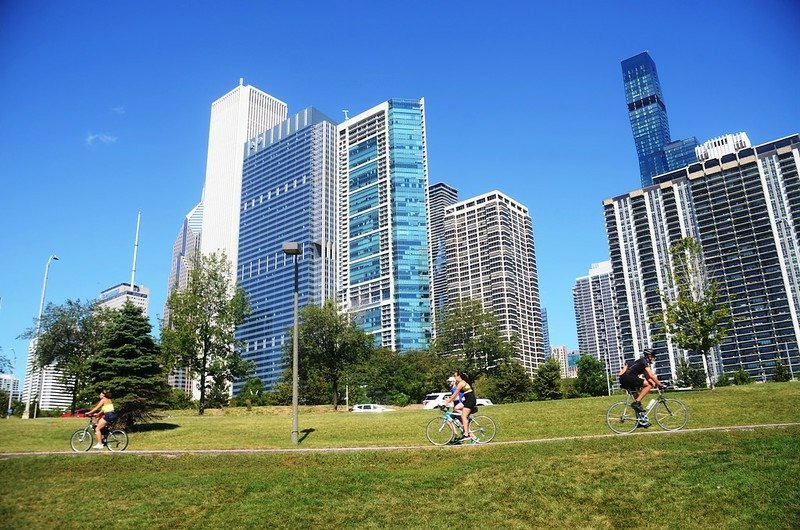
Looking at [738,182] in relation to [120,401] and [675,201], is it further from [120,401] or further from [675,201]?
[120,401]

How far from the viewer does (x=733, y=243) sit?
16375cm

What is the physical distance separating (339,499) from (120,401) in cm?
1780

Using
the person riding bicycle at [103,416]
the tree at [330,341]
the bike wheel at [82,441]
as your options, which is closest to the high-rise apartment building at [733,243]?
the tree at [330,341]

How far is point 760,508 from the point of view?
957 cm

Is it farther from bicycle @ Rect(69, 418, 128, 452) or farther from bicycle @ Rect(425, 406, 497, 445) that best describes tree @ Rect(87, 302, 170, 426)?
bicycle @ Rect(425, 406, 497, 445)

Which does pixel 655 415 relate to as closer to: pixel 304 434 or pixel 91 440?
pixel 304 434

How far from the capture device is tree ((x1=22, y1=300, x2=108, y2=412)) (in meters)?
50.0

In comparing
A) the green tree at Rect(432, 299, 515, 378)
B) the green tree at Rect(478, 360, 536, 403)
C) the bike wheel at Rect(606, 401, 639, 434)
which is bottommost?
the bike wheel at Rect(606, 401, 639, 434)

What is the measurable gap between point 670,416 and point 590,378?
70610mm

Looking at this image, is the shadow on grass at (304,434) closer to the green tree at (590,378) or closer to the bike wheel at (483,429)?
the bike wheel at (483,429)

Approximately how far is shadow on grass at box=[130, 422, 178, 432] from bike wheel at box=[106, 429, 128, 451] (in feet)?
25.2

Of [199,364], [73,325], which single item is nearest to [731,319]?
[199,364]

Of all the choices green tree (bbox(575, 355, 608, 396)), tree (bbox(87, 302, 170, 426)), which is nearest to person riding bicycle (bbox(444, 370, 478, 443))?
tree (bbox(87, 302, 170, 426))

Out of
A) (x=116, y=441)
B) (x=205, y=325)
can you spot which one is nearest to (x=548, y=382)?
(x=205, y=325)
